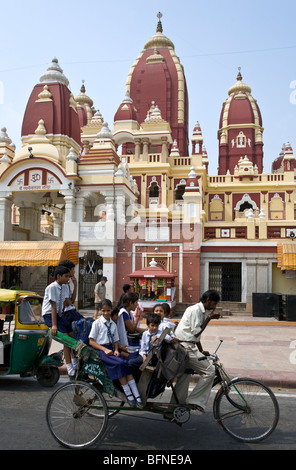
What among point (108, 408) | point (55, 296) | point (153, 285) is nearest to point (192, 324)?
point (108, 408)

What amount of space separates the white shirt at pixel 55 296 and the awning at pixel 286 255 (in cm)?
1173

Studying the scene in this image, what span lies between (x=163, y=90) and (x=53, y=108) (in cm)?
1221

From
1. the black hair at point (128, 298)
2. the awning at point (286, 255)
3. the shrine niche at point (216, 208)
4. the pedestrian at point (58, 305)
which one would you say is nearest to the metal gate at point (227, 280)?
the awning at point (286, 255)

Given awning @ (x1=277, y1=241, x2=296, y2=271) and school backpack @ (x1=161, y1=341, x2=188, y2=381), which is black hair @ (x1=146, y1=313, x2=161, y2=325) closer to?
school backpack @ (x1=161, y1=341, x2=188, y2=381)

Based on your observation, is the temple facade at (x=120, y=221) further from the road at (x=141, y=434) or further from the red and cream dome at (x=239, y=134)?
the road at (x=141, y=434)

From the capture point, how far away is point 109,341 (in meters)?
4.79

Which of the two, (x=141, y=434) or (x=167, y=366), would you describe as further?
(x=141, y=434)

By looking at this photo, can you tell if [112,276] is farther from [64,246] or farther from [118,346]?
[118,346]

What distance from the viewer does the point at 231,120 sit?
3494 cm

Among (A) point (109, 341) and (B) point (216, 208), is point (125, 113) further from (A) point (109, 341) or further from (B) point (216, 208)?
(A) point (109, 341)

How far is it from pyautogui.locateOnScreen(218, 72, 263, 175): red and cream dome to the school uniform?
101 feet

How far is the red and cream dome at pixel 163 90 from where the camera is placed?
31031mm

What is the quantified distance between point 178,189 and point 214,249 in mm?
10354
